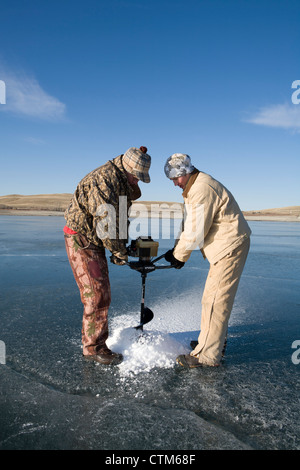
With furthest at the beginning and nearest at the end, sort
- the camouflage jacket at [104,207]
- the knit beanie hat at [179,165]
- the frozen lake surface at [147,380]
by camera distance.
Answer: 1. the knit beanie hat at [179,165]
2. the camouflage jacket at [104,207]
3. the frozen lake surface at [147,380]

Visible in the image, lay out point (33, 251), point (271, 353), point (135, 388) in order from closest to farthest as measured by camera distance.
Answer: point (135, 388), point (271, 353), point (33, 251)

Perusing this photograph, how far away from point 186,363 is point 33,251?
666 centimetres

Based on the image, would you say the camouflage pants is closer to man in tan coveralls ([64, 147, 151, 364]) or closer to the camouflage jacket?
man in tan coveralls ([64, 147, 151, 364])

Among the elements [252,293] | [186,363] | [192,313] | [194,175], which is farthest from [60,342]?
[252,293]

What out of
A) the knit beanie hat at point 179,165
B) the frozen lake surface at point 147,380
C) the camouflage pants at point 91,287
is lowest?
the frozen lake surface at point 147,380

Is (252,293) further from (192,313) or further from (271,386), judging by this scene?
(271,386)

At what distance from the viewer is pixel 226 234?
2.72 m

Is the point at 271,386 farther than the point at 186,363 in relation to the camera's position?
No

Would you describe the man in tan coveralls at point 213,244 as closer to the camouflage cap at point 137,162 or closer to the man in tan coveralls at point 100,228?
the camouflage cap at point 137,162

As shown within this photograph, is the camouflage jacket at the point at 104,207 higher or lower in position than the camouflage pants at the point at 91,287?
higher

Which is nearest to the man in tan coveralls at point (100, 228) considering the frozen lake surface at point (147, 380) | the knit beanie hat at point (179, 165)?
the knit beanie hat at point (179, 165)

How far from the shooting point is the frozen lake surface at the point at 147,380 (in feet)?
6.11

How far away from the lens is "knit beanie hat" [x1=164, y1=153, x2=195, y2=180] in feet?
8.95

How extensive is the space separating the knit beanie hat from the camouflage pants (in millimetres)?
988
